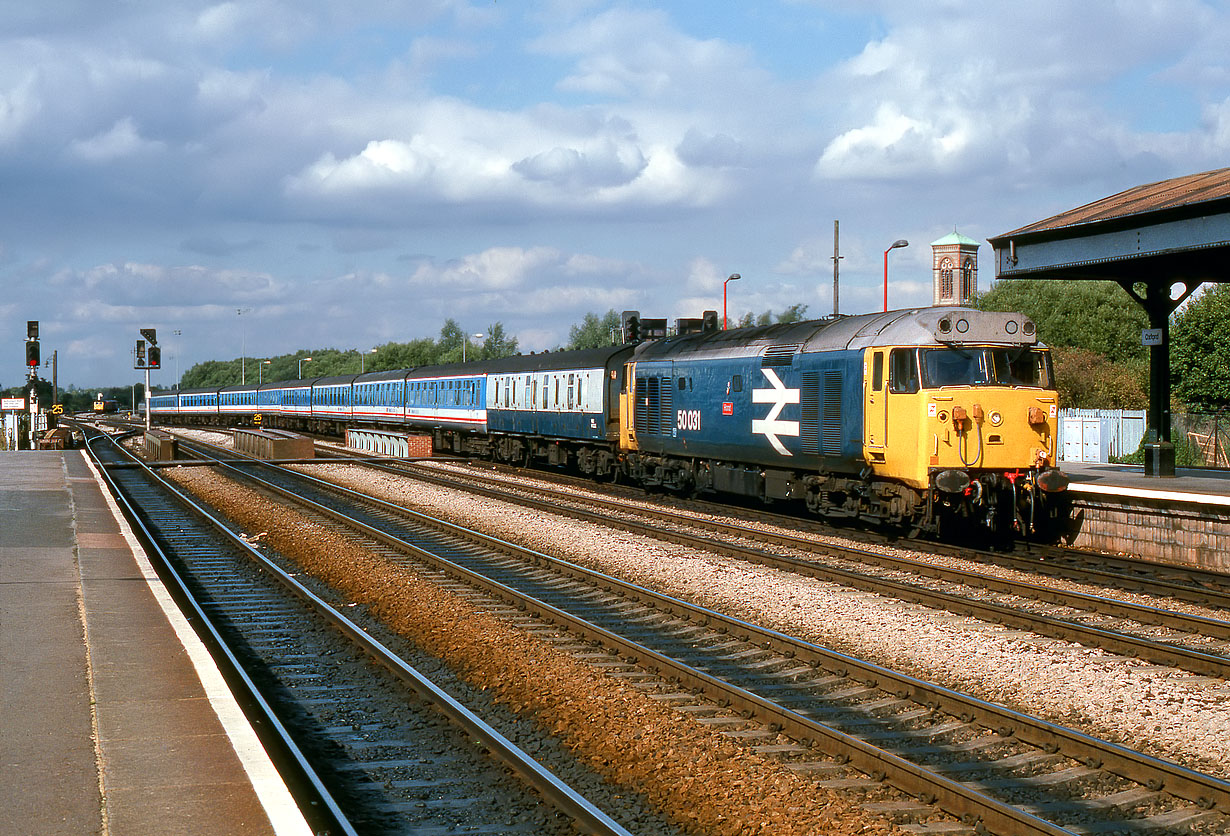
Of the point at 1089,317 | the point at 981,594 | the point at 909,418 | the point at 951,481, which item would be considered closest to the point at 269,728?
the point at 981,594

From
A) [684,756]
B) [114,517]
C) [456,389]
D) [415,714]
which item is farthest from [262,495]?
[684,756]

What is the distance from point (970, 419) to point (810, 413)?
10.3ft

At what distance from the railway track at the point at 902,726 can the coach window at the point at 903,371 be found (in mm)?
5497

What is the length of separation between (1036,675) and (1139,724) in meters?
1.42

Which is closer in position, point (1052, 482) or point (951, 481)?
point (951, 481)

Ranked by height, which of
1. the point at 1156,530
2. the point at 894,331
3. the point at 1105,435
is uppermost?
the point at 894,331

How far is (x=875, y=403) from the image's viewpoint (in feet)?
57.6

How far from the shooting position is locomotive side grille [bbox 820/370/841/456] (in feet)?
60.8

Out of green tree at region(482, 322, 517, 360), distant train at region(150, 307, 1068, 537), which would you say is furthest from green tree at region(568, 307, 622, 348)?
distant train at region(150, 307, 1068, 537)

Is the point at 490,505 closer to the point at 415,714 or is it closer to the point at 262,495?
the point at 262,495

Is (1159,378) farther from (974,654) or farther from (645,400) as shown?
(974,654)

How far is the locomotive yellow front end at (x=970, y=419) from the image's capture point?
54.6ft

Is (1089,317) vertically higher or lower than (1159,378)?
higher

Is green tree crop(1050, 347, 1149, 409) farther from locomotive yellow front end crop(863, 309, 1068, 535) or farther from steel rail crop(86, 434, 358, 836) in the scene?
steel rail crop(86, 434, 358, 836)
